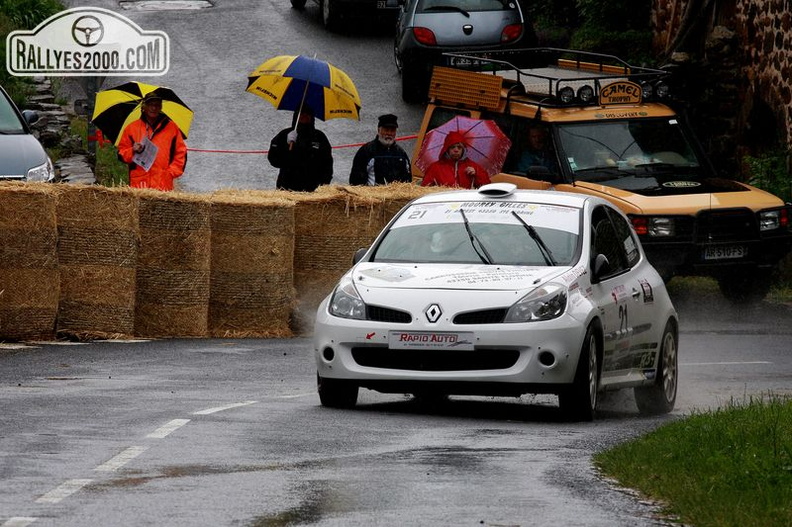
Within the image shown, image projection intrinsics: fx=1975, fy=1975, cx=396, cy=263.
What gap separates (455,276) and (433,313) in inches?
17.5

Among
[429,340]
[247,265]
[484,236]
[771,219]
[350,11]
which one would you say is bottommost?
[247,265]

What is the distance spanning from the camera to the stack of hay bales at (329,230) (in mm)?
19719

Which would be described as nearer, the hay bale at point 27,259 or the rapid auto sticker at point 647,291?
the rapid auto sticker at point 647,291

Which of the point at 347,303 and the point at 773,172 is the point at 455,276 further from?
the point at 773,172

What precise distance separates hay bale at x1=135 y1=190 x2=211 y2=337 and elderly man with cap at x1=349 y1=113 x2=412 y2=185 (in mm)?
2921

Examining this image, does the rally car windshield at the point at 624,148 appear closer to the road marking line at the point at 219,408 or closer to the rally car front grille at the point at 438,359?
the road marking line at the point at 219,408

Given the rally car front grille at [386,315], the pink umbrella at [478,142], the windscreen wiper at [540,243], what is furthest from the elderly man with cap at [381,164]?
the rally car front grille at [386,315]

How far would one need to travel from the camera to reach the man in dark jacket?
70.1 feet

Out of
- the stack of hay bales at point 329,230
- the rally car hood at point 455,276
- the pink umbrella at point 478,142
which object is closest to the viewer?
the rally car hood at point 455,276

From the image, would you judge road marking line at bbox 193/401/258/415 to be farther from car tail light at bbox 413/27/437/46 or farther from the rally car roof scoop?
car tail light at bbox 413/27/437/46

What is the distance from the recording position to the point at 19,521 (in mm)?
8102

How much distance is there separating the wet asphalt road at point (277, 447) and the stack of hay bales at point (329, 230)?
2867mm

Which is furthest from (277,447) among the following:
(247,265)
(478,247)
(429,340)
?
(247,265)

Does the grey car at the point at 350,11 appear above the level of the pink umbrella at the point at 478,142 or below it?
below
